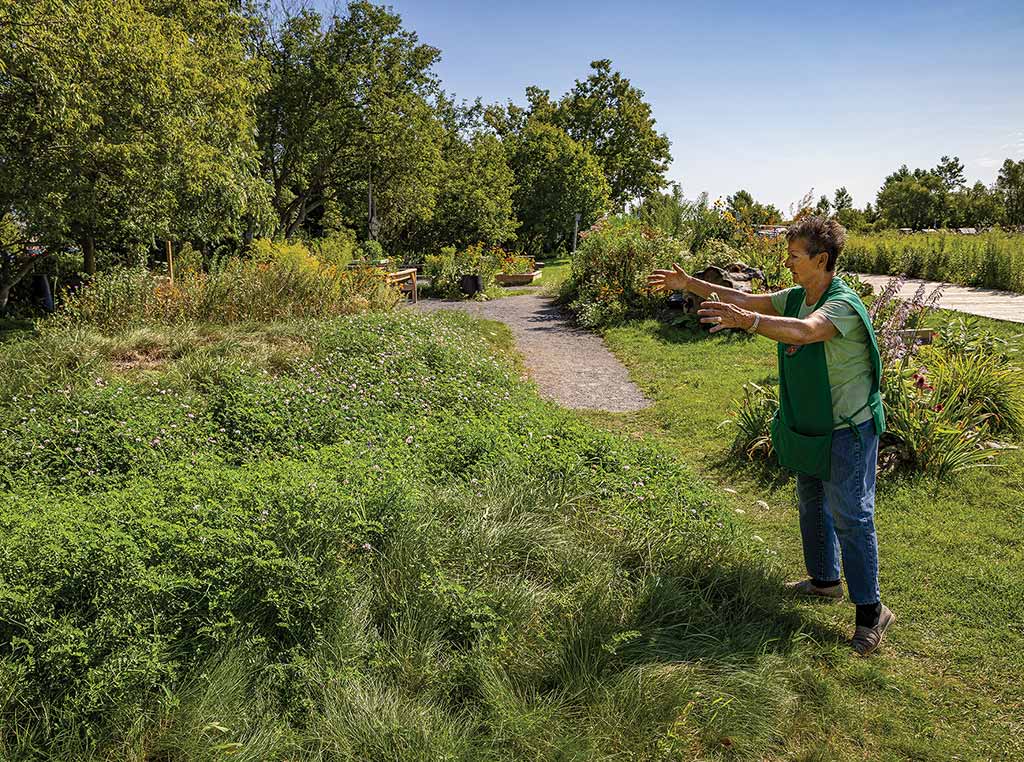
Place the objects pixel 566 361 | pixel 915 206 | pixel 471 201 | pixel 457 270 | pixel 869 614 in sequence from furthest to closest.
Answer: pixel 915 206 → pixel 471 201 → pixel 457 270 → pixel 566 361 → pixel 869 614

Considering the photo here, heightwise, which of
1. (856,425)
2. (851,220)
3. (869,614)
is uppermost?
(851,220)

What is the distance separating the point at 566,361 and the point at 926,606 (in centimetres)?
630

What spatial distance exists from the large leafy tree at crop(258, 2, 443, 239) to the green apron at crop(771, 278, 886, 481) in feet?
58.1

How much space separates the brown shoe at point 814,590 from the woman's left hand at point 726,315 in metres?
1.47

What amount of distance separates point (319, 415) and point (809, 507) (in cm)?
309

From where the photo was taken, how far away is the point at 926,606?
3289 millimetres

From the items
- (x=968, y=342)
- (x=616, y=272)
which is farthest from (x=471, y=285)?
(x=968, y=342)

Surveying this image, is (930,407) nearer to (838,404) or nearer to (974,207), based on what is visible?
(838,404)

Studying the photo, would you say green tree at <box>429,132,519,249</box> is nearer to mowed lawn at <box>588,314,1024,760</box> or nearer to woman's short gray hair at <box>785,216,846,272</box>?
mowed lawn at <box>588,314,1024,760</box>

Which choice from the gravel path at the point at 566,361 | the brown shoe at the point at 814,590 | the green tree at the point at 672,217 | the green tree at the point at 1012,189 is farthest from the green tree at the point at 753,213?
the green tree at the point at 1012,189

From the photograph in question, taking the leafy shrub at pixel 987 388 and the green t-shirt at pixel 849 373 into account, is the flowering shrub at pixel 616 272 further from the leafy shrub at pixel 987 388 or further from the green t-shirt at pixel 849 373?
the green t-shirt at pixel 849 373

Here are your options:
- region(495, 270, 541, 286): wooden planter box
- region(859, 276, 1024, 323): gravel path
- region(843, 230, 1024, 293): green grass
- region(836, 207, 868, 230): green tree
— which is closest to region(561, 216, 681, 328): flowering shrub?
region(859, 276, 1024, 323): gravel path

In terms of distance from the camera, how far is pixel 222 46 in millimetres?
12453

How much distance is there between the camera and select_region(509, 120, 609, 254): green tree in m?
28.8
